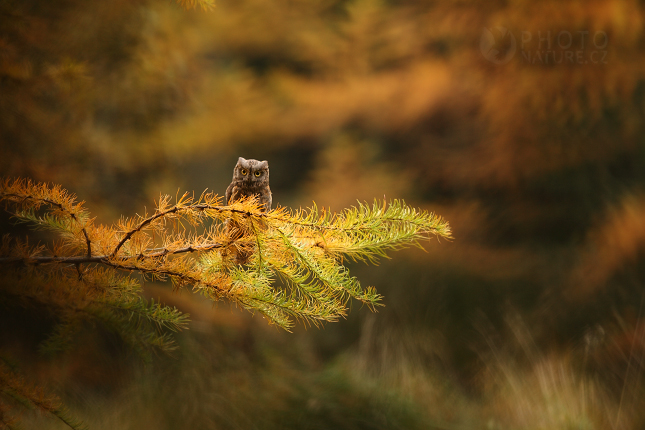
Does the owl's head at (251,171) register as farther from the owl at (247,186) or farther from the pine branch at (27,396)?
the pine branch at (27,396)

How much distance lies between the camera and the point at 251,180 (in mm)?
668

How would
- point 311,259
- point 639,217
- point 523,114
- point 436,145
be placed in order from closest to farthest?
1. point 311,259
2. point 639,217
3. point 523,114
4. point 436,145

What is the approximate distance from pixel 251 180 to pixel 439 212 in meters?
1.61

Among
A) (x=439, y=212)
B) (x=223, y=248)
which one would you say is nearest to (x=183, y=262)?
(x=223, y=248)

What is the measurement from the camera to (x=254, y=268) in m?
0.61

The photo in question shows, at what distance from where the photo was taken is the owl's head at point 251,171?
2.14ft

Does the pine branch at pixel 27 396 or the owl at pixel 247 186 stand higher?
the owl at pixel 247 186

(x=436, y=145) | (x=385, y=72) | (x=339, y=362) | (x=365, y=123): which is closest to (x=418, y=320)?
(x=339, y=362)

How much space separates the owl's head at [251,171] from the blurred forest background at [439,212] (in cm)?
60

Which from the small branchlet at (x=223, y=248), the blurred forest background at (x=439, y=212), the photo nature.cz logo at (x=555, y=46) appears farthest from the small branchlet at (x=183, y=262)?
the photo nature.cz logo at (x=555, y=46)

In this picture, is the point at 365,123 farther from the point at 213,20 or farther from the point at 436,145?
the point at 213,20

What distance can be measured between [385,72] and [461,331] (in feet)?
5.20

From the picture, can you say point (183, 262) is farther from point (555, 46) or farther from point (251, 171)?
point (555, 46)

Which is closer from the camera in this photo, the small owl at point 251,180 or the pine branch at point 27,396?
the pine branch at point 27,396
